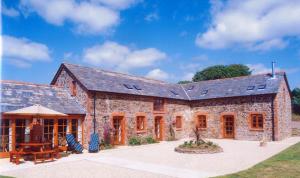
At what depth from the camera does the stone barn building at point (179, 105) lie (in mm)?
18578

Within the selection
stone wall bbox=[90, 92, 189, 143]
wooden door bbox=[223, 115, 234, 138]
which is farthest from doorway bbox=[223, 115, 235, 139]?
stone wall bbox=[90, 92, 189, 143]

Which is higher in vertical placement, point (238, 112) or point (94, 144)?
point (238, 112)

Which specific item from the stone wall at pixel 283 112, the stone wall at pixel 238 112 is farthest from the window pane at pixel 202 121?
the stone wall at pixel 283 112

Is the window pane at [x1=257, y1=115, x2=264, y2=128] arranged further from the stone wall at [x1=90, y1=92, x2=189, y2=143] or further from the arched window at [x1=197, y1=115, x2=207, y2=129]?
the stone wall at [x1=90, y1=92, x2=189, y2=143]

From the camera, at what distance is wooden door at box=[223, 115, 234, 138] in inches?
934

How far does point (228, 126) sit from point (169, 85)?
6879 mm

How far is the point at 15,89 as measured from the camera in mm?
15961

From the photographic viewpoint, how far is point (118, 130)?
19281mm

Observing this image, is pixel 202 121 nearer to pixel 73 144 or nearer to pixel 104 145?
pixel 104 145

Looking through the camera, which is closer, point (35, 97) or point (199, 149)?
point (199, 149)

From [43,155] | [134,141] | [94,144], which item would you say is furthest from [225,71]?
[43,155]

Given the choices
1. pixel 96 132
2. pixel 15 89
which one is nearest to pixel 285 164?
pixel 96 132

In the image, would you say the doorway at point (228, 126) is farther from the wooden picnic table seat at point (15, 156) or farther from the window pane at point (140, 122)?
the wooden picnic table seat at point (15, 156)

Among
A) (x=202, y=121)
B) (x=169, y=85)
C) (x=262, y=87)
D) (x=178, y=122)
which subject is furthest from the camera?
(x=169, y=85)
